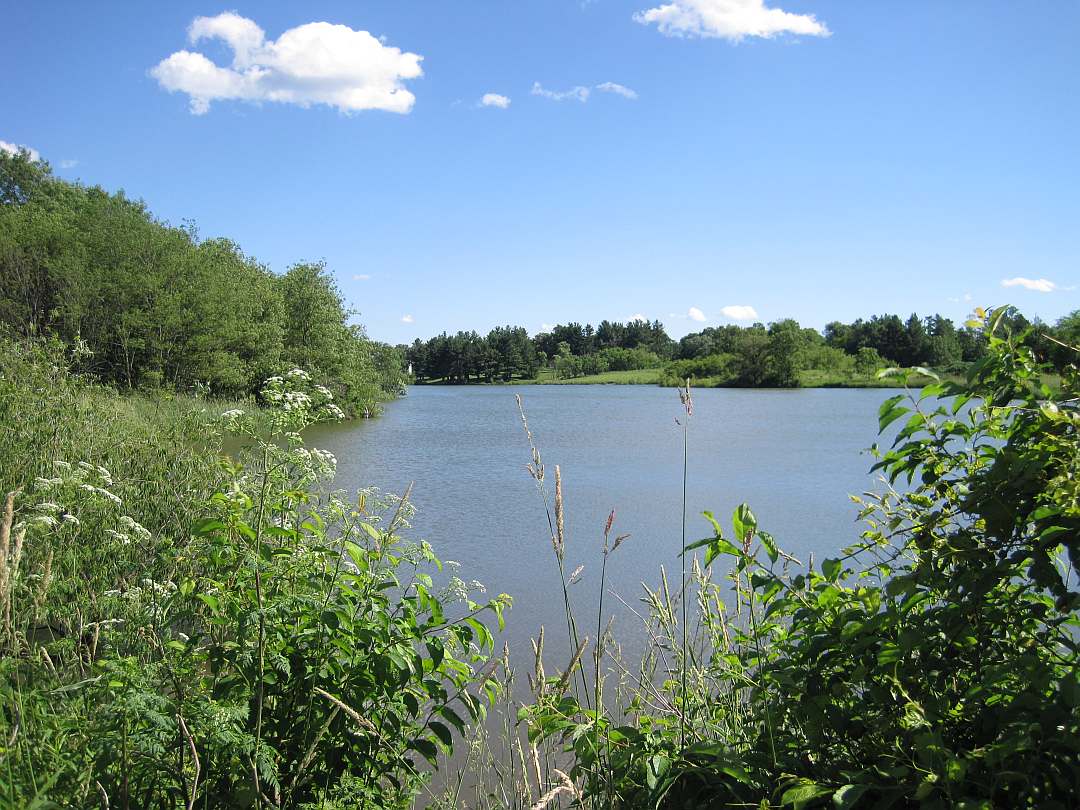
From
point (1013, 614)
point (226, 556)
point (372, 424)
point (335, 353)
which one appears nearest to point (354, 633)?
point (226, 556)

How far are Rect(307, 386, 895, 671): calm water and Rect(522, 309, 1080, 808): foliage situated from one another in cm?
268

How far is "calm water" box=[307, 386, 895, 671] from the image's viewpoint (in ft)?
28.3

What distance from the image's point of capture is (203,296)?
1103 inches

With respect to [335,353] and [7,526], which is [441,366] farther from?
[7,526]

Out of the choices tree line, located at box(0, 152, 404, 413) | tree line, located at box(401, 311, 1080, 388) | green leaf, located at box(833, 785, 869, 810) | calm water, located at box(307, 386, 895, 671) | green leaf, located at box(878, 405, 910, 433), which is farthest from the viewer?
tree line, located at box(401, 311, 1080, 388)

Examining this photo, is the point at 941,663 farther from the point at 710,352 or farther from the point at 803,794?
the point at 710,352

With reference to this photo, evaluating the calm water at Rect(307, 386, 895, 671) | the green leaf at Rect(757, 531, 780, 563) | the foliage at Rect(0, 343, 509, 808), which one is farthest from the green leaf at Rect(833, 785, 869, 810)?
the calm water at Rect(307, 386, 895, 671)

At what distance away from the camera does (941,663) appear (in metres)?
1.70

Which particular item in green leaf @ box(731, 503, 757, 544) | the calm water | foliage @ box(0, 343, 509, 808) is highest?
green leaf @ box(731, 503, 757, 544)

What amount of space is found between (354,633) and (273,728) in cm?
40

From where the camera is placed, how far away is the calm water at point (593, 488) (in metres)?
8.62

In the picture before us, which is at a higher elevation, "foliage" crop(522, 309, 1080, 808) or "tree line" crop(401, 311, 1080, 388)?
"tree line" crop(401, 311, 1080, 388)

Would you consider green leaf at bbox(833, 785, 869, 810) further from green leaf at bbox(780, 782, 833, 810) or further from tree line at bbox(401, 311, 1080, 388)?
tree line at bbox(401, 311, 1080, 388)

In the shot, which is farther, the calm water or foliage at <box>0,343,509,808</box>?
the calm water
